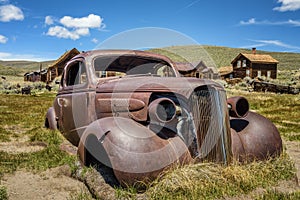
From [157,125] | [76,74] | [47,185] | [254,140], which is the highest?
[76,74]

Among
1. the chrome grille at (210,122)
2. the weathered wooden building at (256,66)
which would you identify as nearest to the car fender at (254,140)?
the chrome grille at (210,122)

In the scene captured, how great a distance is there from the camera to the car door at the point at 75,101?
Result: 4.58 m

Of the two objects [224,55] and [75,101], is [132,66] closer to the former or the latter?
[75,101]

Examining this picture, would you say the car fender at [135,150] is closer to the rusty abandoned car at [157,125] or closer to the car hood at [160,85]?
the rusty abandoned car at [157,125]

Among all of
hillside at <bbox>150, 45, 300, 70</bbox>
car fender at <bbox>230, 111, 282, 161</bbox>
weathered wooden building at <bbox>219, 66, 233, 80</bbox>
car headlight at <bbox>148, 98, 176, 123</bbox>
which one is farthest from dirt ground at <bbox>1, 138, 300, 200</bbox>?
hillside at <bbox>150, 45, 300, 70</bbox>

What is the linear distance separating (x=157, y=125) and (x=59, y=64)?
47772 millimetres

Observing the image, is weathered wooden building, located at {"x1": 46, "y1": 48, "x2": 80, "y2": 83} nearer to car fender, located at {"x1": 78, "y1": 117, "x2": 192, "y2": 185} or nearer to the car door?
the car door

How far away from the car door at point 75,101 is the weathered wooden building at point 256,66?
56.2m

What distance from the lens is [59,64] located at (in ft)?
158

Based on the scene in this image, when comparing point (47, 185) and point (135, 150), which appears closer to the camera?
point (135, 150)

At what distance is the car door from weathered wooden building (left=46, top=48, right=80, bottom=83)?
4218 centimetres

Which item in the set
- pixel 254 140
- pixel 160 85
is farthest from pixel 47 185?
pixel 254 140

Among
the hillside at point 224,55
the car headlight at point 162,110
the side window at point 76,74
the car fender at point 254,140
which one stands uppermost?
the hillside at point 224,55

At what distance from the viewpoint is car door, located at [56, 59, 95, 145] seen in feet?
15.0
